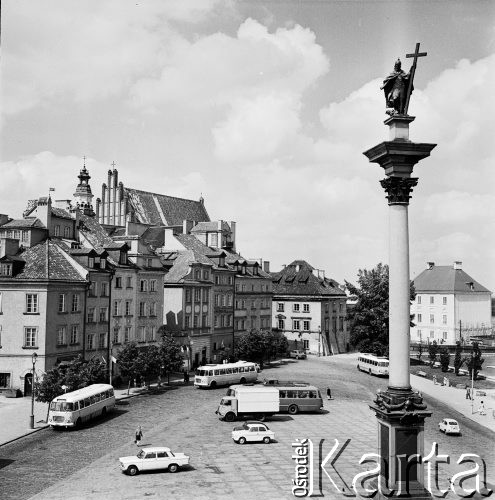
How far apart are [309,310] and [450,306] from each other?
1434 inches

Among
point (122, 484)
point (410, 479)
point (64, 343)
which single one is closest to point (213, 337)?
point (64, 343)

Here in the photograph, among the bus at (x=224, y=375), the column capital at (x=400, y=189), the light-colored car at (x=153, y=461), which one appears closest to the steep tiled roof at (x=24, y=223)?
the bus at (x=224, y=375)

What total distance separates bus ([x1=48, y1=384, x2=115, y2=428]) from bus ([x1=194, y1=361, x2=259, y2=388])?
12789mm

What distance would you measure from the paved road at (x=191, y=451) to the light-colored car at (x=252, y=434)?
43 centimetres

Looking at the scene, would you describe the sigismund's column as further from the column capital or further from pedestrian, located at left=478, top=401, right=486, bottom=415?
pedestrian, located at left=478, top=401, right=486, bottom=415

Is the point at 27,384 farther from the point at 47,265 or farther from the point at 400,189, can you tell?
the point at 400,189

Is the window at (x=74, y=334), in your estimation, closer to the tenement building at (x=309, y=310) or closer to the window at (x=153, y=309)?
the window at (x=153, y=309)

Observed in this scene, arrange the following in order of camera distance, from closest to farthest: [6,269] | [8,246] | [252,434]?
[252,434] → [6,269] → [8,246]

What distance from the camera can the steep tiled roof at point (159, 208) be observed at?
10369cm

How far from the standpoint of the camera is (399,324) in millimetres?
21078

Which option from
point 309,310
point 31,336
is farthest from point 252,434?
point 309,310

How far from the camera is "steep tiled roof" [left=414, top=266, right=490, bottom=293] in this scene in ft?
385

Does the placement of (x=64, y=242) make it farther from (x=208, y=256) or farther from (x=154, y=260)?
(x=208, y=256)

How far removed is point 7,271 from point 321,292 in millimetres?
51607
